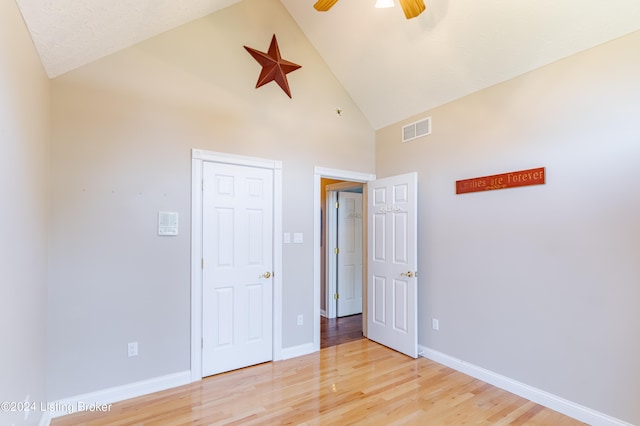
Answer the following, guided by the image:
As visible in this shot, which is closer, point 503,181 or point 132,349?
point 132,349

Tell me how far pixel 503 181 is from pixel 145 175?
127 inches

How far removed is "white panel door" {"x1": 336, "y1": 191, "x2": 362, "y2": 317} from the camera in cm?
512

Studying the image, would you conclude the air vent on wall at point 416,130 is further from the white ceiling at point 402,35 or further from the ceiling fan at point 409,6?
the ceiling fan at point 409,6

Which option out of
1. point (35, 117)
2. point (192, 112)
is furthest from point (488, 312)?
point (35, 117)

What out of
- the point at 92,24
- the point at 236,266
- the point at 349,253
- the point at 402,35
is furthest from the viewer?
the point at 349,253

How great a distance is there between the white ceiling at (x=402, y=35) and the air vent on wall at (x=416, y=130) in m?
0.15

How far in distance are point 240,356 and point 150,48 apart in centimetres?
304

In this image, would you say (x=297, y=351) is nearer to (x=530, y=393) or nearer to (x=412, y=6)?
(x=530, y=393)

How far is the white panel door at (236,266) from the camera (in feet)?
9.96

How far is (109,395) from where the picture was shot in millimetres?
2533

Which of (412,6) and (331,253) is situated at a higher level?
(412,6)

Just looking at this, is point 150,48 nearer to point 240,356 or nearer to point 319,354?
point 240,356

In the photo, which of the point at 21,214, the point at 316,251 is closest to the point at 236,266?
the point at 316,251

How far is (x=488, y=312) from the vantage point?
2.99m
